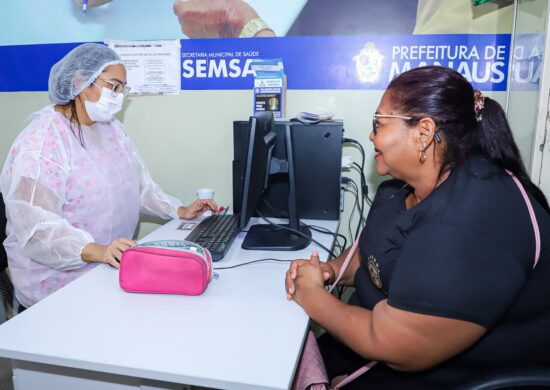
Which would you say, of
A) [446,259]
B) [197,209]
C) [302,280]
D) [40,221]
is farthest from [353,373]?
[40,221]

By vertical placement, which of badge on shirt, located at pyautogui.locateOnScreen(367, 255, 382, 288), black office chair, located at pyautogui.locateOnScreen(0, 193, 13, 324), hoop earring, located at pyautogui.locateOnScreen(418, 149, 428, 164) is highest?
hoop earring, located at pyautogui.locateOnScreen(418, 149, 428, 164)

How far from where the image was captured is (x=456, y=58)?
1.83 m

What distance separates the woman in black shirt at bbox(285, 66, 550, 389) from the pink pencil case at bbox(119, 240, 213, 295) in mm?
243

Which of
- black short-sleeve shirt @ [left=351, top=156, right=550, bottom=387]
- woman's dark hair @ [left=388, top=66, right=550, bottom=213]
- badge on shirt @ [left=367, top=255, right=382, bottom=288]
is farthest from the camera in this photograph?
badge on shirt @ [left=367, top=255, right=382, bottom=288]

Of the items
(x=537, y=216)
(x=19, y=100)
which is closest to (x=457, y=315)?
(x=537, y=216)

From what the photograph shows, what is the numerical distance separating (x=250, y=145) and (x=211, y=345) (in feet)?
1.81

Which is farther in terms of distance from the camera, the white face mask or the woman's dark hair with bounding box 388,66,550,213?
the white face mask

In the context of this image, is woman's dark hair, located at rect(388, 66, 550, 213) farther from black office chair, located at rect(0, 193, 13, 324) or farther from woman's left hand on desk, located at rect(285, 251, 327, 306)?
black office chair, located at rect(0, 193, 13, 324)

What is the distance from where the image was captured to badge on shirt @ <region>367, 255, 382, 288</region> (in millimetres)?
1096

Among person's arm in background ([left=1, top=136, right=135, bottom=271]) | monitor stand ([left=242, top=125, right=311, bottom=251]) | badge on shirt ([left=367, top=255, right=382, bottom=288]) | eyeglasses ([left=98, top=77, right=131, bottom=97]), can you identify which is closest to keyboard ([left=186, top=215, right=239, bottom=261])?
monitor stand ([left=242, top=125, right=311, bottom=251])

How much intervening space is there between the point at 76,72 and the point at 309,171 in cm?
96

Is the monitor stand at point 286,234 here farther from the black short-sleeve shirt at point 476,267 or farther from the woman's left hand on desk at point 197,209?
the black short-sleeve shirt at point 476,267

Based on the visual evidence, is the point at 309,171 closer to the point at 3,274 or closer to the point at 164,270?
the point at 164,270

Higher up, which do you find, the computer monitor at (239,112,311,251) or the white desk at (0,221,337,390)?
the computer monitor at (239,112,311,251)
